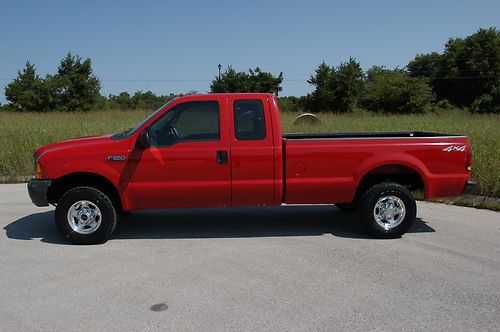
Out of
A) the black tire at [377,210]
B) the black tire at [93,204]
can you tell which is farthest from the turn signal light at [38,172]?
the black tire at [377,210]

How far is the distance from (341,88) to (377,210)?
142 ft

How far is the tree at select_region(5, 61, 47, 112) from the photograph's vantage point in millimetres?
44600

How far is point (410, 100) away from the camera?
143ft

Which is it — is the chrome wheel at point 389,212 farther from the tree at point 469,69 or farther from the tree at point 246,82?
the tree at point 469,69

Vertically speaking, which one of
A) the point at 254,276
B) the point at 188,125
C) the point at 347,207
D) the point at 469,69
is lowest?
the point at 254,276

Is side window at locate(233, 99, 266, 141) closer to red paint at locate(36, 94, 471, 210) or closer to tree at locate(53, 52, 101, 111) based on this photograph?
red paint at locate(36, 94, 471, 210)

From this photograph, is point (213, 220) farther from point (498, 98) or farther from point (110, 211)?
point (498, 98)

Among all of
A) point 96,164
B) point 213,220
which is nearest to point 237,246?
point 213,220

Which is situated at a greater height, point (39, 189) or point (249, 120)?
point (249, 120)

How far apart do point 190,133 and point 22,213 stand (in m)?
3.72

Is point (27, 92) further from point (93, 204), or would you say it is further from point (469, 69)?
point (469, 69)

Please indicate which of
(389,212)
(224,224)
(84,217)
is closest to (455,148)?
(389,212)

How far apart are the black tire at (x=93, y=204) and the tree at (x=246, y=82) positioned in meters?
40.6

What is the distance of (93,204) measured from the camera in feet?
19.0
